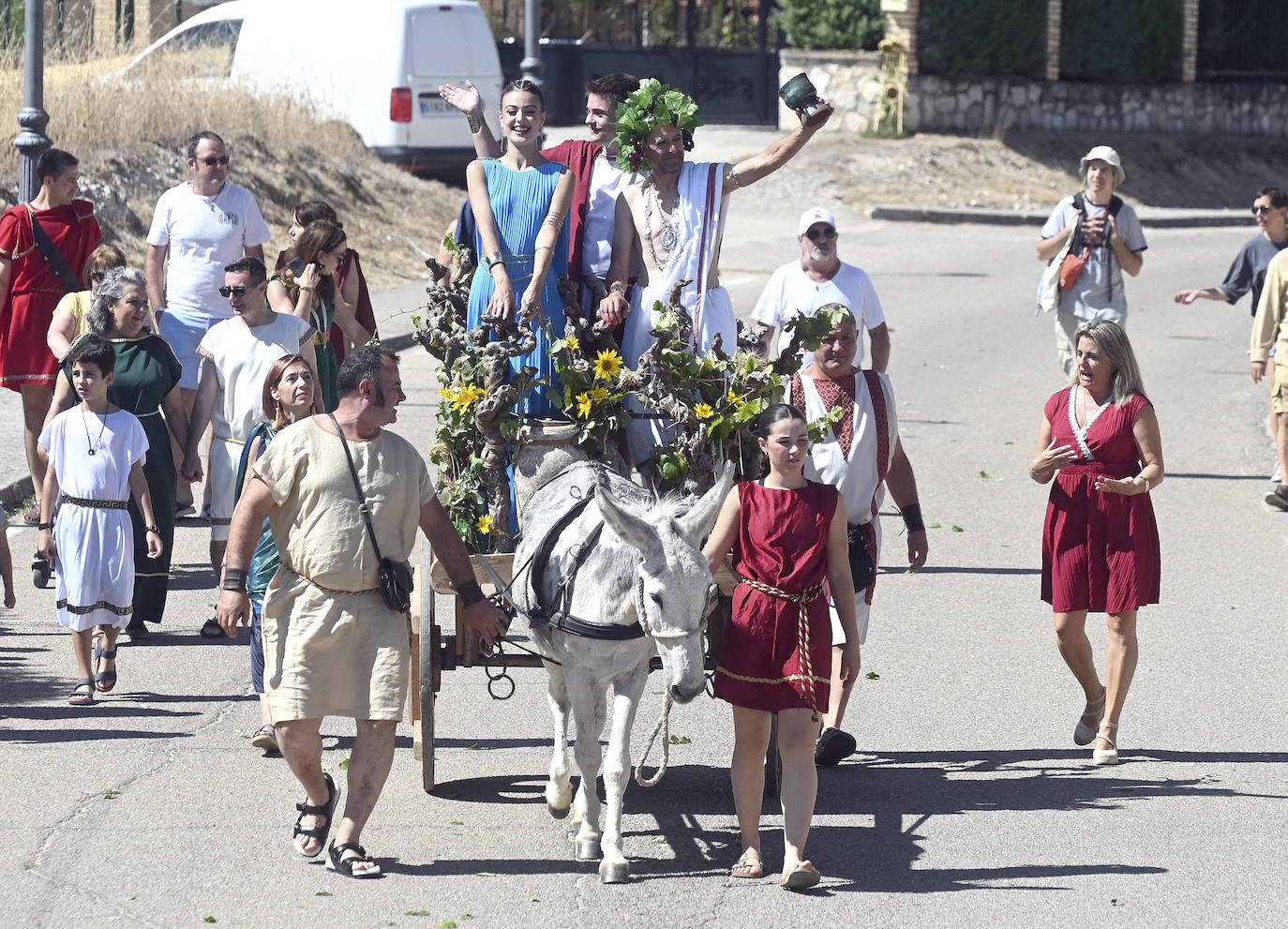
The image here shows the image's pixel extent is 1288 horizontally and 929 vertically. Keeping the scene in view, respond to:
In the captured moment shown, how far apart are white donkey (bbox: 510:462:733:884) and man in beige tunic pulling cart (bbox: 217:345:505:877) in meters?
0.52

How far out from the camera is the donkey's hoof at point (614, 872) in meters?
6.30

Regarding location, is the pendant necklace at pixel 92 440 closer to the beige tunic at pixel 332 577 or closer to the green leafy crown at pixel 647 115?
the beige tunic at pixel 332 577

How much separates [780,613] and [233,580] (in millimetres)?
1854

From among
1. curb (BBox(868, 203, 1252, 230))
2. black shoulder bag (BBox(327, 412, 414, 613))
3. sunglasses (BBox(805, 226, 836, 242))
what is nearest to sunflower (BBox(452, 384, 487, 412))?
black shoulder bag (BBox(327, 412, 414, 613))

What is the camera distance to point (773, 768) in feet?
24.0

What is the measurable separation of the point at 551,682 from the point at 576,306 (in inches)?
63.0

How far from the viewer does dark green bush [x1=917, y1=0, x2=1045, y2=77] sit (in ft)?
109

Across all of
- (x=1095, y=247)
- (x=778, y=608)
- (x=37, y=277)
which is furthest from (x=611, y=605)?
(x=1095, y=247)

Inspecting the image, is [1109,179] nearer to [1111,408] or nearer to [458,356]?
[1111,408]

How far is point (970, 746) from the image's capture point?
7.95 m

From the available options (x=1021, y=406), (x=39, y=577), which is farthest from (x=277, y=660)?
(x=1021, y=406)

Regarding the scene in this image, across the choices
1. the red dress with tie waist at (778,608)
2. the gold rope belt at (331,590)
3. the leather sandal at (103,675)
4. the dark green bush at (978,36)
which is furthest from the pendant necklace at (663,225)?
the dark green bush at (978,36)

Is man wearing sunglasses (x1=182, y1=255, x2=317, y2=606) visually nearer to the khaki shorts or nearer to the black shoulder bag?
the black shoulder bag

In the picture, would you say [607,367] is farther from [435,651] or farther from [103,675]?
[103,675]
